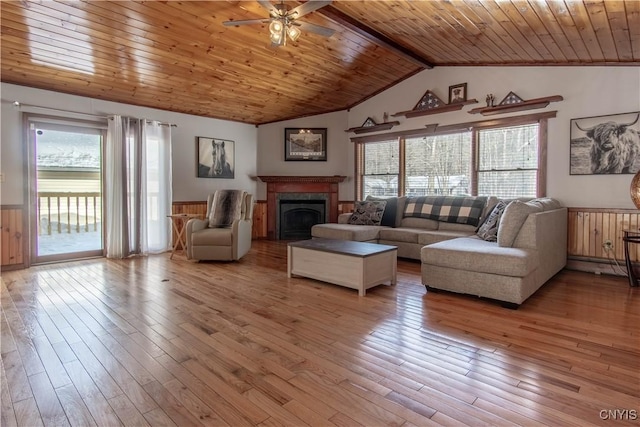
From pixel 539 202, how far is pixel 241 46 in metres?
3.83

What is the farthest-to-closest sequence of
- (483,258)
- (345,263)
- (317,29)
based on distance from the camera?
(345,263), (317,29), (483,258)

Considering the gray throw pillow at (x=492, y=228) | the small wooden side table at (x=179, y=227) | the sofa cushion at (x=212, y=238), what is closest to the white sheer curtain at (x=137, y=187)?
the small wooden side table at (x=179, y=227)

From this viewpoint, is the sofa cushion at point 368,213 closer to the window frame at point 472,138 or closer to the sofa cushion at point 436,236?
the window frame at point 472,138

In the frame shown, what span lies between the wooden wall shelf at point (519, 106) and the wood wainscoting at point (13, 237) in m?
6.39

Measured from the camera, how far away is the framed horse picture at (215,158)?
21.4 feet

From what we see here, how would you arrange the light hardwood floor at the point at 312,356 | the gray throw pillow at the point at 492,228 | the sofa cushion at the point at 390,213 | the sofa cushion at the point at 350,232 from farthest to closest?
the sofa cushion at the point at 390,213
the sofa cushion at the point at 350,232
the gray throw pillow at the point at 492,228
the light hardwood floor at the point at 312,356

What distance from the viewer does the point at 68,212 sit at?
16.9ft

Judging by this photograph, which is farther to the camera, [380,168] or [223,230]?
[380,168]

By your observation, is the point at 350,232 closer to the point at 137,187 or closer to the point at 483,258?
the point at 483,258

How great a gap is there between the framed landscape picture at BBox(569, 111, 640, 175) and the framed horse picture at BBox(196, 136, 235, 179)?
5.53 m

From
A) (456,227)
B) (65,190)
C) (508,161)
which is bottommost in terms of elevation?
(456,227)

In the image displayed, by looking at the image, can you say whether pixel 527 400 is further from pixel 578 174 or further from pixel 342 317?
pixel 578 174

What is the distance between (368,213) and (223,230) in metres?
2.28

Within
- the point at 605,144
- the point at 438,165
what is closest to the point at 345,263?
the point at 438,165
